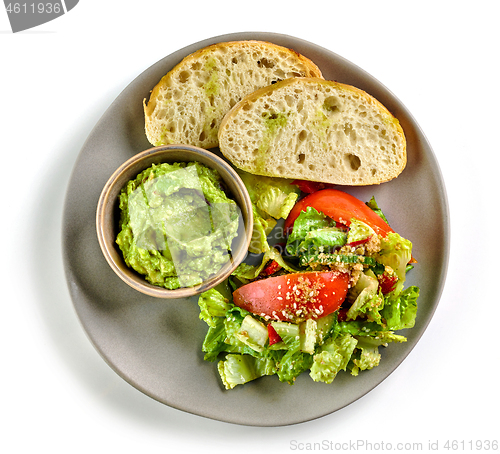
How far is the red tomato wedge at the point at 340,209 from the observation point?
1779 millimetres

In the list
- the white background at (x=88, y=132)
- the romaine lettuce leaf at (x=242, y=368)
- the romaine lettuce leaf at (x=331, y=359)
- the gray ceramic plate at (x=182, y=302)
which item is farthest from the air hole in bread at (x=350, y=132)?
the romaine lettuce leaf at (x=242, y=368)

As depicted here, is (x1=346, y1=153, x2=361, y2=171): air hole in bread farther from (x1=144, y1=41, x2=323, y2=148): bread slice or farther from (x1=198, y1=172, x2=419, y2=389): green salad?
(x1=144, y1=41, x2=323, y2=148): bread slice

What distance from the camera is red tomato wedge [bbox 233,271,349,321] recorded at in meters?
1.65

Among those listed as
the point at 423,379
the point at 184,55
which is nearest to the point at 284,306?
the point at 423,379

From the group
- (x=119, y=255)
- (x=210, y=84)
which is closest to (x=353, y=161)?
(x=210, y=84)

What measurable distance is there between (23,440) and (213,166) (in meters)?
1.82

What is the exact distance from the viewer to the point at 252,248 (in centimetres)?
183

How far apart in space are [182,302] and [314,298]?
0.66m

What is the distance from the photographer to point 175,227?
1.51 m

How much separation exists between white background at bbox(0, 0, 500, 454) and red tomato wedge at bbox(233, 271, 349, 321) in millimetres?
794

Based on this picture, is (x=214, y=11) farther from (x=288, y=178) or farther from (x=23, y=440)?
(x=23, y=440)

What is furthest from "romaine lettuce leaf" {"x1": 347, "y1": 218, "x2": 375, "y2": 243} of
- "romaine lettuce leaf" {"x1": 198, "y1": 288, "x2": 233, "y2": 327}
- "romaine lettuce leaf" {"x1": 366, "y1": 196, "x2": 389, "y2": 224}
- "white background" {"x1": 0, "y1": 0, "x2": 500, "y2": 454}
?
"white background" {"x1": 0, "y1": 0, "x2": 500, "y2": 454}

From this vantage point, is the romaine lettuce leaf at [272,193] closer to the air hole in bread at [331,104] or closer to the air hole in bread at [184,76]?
the air hole in bread at [331,104]

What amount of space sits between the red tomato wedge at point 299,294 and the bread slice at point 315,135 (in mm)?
540
